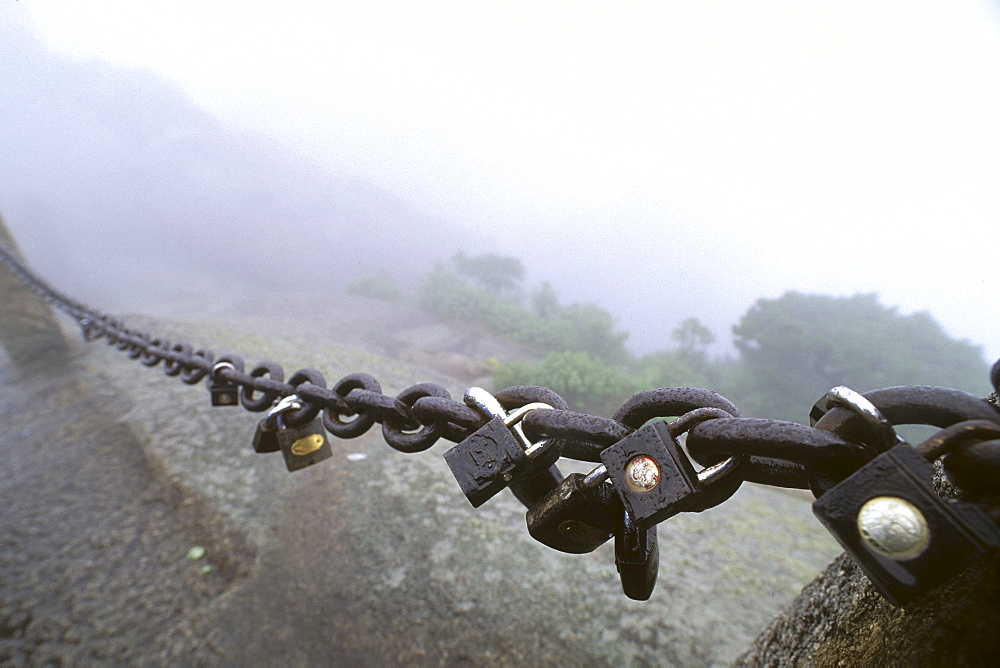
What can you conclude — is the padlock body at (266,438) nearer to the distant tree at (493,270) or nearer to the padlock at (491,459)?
the padlock at (491,459)

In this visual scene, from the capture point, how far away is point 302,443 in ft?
3.97

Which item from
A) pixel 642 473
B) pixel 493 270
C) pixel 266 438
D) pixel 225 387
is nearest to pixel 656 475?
pixel 642 473

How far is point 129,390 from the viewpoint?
5.23 metres

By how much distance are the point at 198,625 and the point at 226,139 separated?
67.2 meters

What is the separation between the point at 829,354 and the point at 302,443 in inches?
758

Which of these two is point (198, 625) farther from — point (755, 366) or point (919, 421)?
point (755, 366)

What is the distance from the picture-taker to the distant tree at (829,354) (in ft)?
48.7

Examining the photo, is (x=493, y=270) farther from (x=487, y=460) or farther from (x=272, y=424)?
(x=487, y=460)

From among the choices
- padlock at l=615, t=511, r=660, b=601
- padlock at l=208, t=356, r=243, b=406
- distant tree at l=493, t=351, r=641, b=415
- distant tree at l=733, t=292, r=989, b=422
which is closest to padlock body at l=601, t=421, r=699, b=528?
padlock at l=615, t=511, r=660, b=601

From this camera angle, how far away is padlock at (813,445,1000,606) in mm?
385

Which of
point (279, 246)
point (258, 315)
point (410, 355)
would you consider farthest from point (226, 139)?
point (410, 355)

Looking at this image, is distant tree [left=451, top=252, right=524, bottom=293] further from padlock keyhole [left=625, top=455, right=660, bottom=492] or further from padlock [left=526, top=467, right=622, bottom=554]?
padlock keyhole [left=625, top=455, right=660, bottom=492]

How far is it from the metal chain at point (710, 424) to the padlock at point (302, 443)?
6cm

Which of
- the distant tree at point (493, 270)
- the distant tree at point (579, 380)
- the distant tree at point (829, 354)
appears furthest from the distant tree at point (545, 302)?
the distant tree at point (579, 380)
